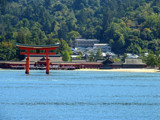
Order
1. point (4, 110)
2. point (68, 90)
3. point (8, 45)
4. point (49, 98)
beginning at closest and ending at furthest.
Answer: point (4, 110) → point (49, 98) → point (68, 90) → point (8, 45)

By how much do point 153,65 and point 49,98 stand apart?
278 feet

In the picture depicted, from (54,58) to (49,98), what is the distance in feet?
276

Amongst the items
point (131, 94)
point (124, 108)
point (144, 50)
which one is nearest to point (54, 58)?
point (144, 50)

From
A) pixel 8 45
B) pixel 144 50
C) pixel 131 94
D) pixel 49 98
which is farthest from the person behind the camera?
pixel 144 50

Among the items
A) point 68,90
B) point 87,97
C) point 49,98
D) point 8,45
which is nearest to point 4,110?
point 49,98

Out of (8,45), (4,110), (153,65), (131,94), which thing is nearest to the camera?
(4,110)

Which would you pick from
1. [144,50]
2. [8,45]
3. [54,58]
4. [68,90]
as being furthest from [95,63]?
[68,90]

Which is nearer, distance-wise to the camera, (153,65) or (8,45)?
(153,65)

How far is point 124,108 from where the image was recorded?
45.7m

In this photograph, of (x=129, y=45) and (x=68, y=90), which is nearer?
(x=68, y=90)

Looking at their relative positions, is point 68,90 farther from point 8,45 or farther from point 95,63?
point 8,45

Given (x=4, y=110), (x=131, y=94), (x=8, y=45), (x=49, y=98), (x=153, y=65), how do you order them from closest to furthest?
(x=4, y=110), (x=49, y=98), (x=131, y=94), (x=153, y=65), (x=8, y=45)

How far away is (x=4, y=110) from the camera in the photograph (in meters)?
43.3

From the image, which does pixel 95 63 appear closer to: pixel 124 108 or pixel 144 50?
pixel 144 50
